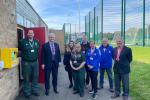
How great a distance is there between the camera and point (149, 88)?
4.50 metres

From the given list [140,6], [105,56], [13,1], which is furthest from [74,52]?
[140,6]

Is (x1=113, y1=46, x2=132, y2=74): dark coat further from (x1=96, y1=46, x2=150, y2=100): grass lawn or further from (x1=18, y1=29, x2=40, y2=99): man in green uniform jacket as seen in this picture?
(x1=18, y1=29, x2=40, y2=99): man in green uniform jacket

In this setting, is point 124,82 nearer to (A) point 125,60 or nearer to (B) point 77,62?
(A) point 125,60

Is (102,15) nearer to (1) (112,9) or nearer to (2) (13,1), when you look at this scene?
(1) (112,9)

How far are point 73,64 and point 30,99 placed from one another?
5.63ft

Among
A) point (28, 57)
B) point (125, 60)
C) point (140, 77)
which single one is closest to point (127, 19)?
point (140, 77)

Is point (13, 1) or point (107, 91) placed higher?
point (13, 1)

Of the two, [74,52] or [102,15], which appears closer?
[74,52]

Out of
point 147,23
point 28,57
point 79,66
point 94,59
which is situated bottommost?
point 79,66

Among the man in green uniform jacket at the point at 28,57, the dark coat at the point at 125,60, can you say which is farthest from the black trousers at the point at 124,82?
the man in green uniform jacket at the point at 28,57

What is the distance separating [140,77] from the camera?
5531mm

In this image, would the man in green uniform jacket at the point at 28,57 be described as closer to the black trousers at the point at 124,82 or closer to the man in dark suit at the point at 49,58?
the man in dark suit at the point at 49,58

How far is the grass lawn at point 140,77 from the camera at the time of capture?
418 centimetres

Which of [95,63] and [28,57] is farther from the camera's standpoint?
[95,63]
